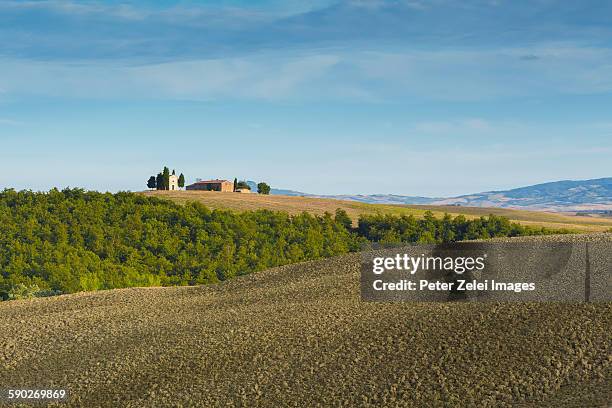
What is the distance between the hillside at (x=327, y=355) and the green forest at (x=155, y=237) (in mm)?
24034

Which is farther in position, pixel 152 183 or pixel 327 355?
pixel 152 183

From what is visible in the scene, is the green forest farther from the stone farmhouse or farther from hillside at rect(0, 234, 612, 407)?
the stone farmhouse

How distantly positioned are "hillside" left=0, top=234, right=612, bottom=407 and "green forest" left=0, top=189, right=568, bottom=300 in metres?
24.0

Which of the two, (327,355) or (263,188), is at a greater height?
(263,188)

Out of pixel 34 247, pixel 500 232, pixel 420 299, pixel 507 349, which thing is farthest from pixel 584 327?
pixel 500 232

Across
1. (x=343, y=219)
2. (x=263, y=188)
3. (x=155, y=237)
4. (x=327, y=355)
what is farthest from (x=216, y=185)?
(x=327, y=355)

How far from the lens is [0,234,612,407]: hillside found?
1568 centimetres

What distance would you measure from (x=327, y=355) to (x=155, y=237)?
49.7 m

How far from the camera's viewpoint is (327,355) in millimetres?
18453

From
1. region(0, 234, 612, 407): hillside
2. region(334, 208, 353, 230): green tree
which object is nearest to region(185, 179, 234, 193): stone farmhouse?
region(334, 208, 353, 230): green tree

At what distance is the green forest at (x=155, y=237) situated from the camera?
5588cm

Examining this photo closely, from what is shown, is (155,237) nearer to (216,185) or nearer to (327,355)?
(327,355)

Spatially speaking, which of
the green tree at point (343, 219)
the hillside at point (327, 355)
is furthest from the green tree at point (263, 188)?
the hillside at point (327, 355)

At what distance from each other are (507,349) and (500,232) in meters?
66.8
